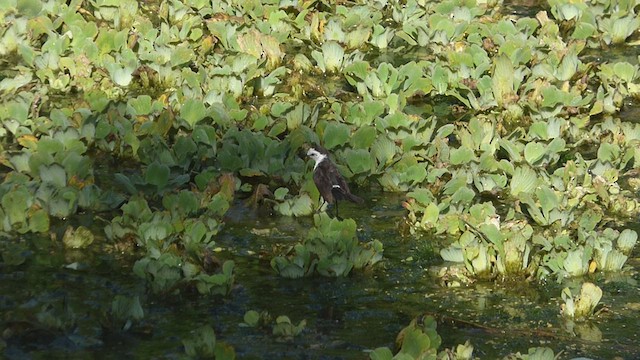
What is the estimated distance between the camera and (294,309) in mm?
5559

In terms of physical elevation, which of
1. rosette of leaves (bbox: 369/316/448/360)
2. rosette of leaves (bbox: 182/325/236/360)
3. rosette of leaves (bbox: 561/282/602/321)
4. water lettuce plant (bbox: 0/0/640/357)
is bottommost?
water lettuce plant (bbox: 0/0/640/357)

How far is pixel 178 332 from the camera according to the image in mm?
5219

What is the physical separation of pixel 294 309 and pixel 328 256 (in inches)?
18.6

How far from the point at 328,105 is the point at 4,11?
298 centimetres

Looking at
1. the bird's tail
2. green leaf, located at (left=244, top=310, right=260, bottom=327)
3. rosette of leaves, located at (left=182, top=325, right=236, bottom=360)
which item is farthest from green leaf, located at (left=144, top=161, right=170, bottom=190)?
rosette of leaves, located at (left=182, top=325, right=236, bottom=360)

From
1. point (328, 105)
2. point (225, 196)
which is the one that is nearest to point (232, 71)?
point (328, 105)

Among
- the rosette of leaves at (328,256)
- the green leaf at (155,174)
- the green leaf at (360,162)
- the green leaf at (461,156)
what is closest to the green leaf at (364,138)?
the green leaf at (360,162)

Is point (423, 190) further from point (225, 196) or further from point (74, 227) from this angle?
point (74, 227)

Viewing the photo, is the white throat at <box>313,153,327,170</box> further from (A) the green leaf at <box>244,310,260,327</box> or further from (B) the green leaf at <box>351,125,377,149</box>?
(A) the green leaf at <box>244,310,260,327</box>

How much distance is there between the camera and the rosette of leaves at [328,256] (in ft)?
19.4

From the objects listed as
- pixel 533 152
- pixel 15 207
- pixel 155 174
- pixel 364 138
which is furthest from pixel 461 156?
pixel 15 207

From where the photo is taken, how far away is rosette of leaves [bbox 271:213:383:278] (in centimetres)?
591

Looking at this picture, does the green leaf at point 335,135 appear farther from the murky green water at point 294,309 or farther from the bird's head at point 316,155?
the murky green water at point 294,309

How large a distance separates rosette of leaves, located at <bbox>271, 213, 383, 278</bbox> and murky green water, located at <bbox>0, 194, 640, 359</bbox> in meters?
0.06
